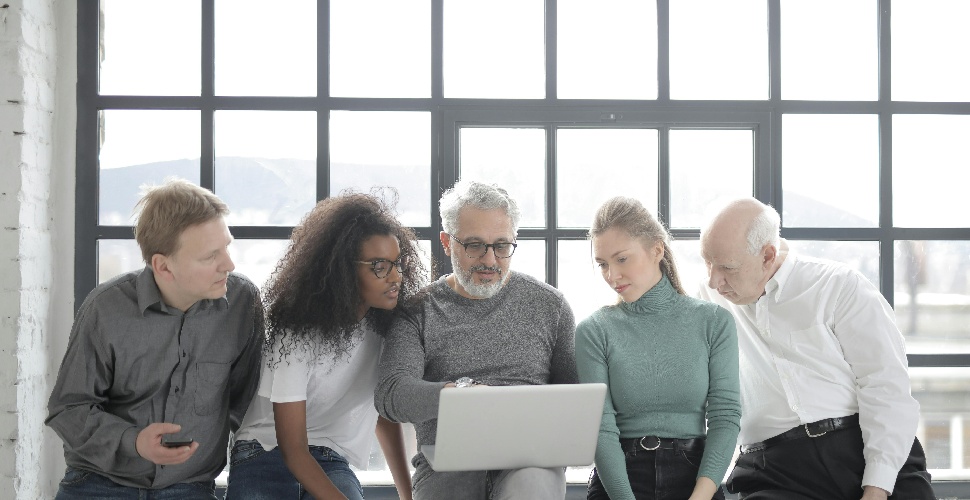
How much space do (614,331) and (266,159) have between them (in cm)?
138

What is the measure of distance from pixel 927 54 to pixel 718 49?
76 centimetres

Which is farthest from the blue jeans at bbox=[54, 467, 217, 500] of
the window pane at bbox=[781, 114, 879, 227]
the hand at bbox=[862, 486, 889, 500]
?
the window pane at bbox=[781, 114, 879, 227]

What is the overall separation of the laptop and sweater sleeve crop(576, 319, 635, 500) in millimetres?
184

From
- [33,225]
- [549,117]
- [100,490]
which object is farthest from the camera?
[549,117]

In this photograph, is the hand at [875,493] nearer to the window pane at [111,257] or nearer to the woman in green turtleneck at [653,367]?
the woman in green turtleneck at [653,367]

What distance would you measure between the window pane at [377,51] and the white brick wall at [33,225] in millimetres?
880

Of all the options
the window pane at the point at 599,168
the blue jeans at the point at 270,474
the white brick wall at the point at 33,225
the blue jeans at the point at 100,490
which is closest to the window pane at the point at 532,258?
the window pane at the point at 599,168

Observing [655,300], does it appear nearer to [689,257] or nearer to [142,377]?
[689,257]

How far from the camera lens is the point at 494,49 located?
2932 millimetres

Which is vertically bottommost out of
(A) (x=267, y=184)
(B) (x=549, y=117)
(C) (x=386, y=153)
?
(A) (x=267, y=184)

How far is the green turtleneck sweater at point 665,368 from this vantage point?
87.4 inches

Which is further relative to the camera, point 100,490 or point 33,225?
point 33,225

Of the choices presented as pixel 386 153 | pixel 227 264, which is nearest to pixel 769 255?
pixel 386 153

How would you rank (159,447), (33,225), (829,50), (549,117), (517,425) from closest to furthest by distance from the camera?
(517,425) → (159,447) → (33,225) → (549,117) → (829,50)
